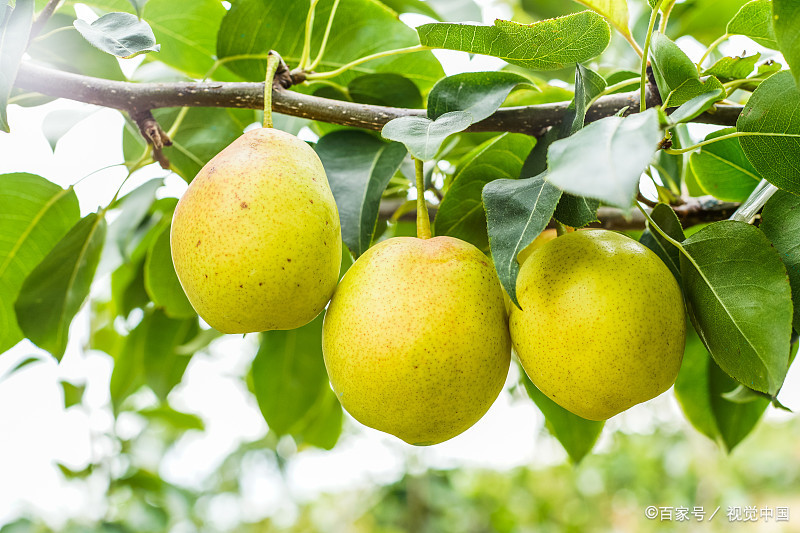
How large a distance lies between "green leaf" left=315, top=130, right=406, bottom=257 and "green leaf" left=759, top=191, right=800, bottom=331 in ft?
1.13

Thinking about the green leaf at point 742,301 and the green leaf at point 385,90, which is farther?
the green leaf at point 385,90

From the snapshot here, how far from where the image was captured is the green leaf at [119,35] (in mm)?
497

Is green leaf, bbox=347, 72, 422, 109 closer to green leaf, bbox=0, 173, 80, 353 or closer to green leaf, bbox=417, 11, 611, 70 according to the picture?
green leaf, bbox=417, 11, 611, 70

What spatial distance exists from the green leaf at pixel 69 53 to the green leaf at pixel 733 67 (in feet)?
2.36

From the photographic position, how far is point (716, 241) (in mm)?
500

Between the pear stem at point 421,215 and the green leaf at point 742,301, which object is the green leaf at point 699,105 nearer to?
the green leaf at point 742,301

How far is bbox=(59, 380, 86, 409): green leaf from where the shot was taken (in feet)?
4.38

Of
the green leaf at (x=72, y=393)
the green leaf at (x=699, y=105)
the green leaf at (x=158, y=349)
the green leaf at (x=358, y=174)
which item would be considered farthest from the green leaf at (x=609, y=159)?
the green leaf at (x=72, y=393)

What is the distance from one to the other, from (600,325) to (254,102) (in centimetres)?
41

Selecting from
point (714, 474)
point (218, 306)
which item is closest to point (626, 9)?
point (218, 306)

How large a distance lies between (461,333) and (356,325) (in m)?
0.09

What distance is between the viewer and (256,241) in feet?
1.56

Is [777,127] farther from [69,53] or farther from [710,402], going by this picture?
[69,53]

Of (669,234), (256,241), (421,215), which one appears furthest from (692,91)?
(256,241)
